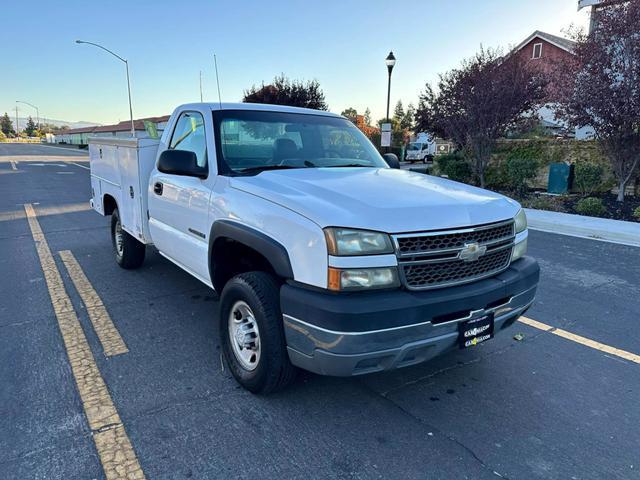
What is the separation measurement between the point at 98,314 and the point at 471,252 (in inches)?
138

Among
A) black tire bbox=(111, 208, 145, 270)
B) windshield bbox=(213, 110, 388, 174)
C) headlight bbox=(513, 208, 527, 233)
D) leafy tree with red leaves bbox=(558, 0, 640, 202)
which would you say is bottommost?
black tire bbox=(111, 208, 145, 270)

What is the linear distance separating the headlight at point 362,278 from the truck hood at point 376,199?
Answer: 0.75ft

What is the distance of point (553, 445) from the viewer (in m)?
2.61

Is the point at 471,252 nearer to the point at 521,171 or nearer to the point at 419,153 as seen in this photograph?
the point at 521,171

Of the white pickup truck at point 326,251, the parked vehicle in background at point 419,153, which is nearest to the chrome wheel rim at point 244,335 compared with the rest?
the white pickup truck at point 326,251

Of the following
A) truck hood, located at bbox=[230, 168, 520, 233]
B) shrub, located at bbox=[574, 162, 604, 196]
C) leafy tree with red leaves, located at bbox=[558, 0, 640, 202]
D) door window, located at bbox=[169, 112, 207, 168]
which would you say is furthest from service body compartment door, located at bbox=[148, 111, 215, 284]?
shrub, located at bbox=[574, 162, 604, 196]

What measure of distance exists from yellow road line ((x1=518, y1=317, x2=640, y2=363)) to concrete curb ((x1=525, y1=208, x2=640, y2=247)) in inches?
200

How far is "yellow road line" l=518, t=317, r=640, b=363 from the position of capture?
3.71 meters

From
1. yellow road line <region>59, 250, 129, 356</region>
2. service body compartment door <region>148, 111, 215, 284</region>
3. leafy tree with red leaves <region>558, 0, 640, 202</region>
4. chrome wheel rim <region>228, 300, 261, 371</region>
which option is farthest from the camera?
leafy tree with red leaves <region>558, 0, 640, 202</region>

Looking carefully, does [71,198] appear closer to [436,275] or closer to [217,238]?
[217,238]

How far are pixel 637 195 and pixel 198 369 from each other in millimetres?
13617

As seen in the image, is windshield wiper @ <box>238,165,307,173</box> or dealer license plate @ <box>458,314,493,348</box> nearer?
dealer license plate @ <box>458,314,493,348</box>

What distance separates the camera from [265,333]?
2.75m

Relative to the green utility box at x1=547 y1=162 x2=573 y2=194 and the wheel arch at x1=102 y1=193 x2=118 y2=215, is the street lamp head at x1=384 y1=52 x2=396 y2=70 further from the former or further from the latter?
the wheel arch at x1=102 y1=193 x2=118 y2=215
